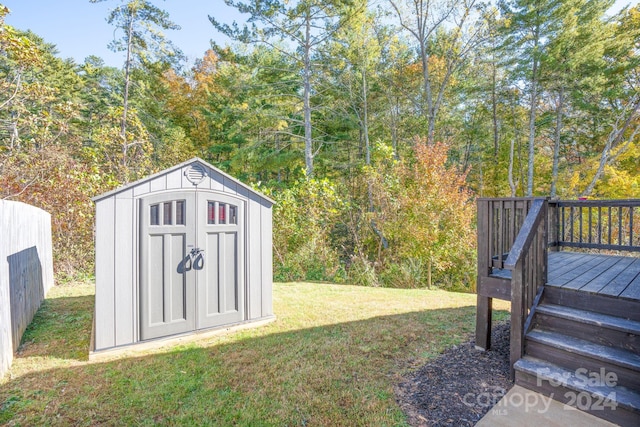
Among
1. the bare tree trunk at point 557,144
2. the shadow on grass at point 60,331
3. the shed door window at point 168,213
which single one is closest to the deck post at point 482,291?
the shed door window at point 168,213

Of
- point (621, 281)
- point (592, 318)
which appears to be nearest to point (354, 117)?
point (621, 281)

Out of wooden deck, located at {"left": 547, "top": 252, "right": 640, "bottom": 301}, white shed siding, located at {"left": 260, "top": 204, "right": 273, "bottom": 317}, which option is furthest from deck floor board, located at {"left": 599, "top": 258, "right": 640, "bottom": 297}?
white shed siding, located at {"left": 260, "top": 204, "right": 273, "bottom": 317}

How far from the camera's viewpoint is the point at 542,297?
297 cm

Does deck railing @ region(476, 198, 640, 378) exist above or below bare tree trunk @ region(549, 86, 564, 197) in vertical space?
below

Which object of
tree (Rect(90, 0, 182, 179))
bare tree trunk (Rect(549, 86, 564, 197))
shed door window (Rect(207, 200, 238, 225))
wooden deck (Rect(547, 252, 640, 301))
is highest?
tree (Rect(90, 0, 182, 179))

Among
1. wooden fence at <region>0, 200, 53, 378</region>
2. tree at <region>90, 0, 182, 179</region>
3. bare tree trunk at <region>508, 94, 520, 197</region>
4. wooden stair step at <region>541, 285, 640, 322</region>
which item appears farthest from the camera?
bare tree trunk at <region>508, 94, 520, 197</region>

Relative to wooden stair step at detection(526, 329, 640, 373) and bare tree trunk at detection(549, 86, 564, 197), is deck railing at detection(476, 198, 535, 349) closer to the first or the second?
wooden stair step at detection(526, 329, 640, 373)

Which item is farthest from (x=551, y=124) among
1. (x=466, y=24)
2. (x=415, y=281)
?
(x=415, y=281)

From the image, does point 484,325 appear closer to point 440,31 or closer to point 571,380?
point 571,380

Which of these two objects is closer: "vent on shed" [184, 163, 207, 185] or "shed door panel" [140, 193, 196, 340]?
"shed door panel" [140, 193, 196, 340]

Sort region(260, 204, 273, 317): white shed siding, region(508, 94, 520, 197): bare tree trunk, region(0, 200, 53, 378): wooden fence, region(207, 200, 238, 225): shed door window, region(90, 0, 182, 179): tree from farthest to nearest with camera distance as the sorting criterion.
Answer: region(508, 94, 520, 197): bare tree trunk
region(90, 0, 182, 179): tree
region(260, 204, 273, 317): white shed siding
region(207, 200, 238, 225): shed door window
region(0, 200, 53, 378): wooden fence

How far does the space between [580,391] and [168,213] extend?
13.0 feet

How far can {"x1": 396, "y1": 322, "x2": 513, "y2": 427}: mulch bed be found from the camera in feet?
7.48

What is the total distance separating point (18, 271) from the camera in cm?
363
